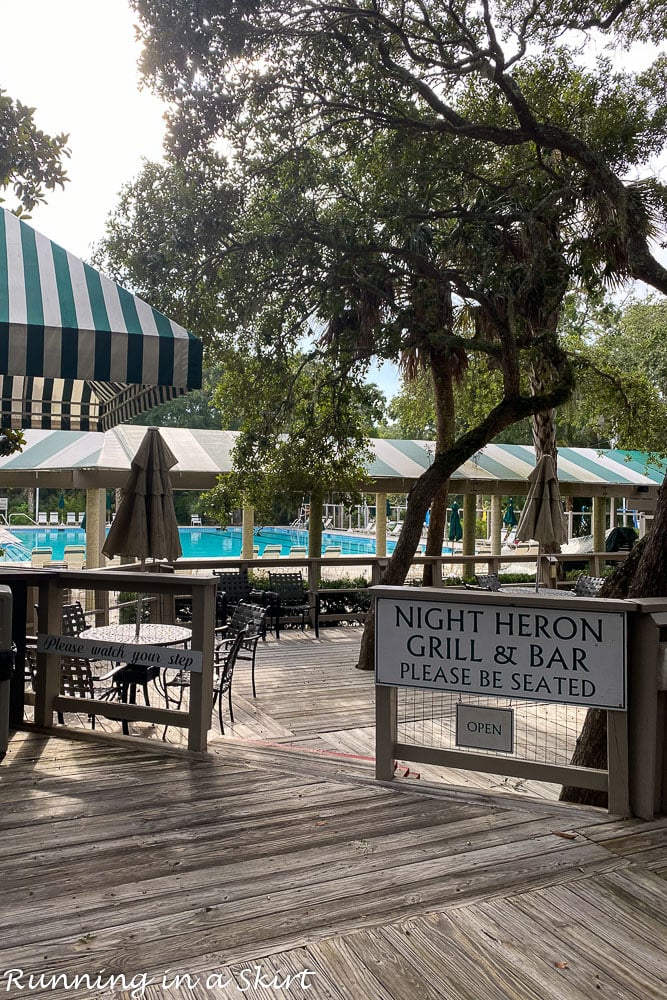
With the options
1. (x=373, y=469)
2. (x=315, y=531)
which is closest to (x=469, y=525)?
(x=373, y=469)

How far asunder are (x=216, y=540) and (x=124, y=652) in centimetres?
2955

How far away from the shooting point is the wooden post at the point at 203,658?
4.46 m

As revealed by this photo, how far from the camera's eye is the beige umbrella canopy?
22.1 ft

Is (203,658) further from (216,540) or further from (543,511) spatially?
(216,540)

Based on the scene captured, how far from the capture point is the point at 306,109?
32.6ft

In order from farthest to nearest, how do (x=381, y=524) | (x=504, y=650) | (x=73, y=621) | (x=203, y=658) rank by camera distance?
1. (x=381, y=524)
2. (x=73, y=621)
3. (x=203, y=658)
4. (x=504, y=650)


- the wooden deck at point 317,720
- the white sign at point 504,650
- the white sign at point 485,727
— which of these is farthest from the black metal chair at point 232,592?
the white sign at point 485,727

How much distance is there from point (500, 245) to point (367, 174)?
7.14 feet

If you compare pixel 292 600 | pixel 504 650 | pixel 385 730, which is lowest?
pixel 292 600

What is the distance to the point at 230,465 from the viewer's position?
13.3m

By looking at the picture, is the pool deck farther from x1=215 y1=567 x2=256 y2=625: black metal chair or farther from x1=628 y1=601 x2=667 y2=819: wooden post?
x1=215 y1=567 x2=256 y2=625: black metal chair

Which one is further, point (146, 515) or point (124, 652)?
point (146, 515)

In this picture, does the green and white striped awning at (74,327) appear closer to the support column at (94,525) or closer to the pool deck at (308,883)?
the pool deck at (308,883)

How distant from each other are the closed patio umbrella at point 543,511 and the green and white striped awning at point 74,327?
22.1 feet
